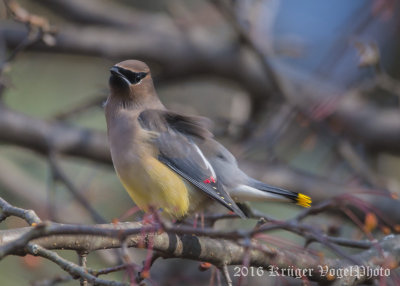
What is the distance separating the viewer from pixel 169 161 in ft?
12.1

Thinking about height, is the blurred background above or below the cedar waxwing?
above

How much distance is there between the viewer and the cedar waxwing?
3.56m

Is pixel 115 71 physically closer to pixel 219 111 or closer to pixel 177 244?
pixel 177 244

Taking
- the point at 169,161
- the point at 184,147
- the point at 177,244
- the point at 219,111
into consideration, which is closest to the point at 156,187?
the point at 169,161

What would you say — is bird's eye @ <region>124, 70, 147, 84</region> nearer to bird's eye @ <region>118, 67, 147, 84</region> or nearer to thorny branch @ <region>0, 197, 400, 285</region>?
bird's eye @ <region>118, 67, 147, 84</region>

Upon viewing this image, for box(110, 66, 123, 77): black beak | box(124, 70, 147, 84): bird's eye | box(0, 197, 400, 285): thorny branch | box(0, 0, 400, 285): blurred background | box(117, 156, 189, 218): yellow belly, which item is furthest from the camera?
box(0, 0, 400, 285): blurred background

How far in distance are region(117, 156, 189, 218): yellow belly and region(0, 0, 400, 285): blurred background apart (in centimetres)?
67

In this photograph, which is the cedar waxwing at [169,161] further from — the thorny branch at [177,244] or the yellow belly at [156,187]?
the thorny branch at [177,244]

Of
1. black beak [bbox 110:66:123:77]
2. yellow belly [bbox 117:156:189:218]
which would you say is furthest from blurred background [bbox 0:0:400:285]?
A: yellow belly [bbox 117:156:189:218]

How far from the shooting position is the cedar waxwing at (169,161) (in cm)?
356

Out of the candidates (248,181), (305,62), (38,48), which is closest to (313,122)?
(248,181)

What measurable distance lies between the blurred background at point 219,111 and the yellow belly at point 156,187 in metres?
0.67

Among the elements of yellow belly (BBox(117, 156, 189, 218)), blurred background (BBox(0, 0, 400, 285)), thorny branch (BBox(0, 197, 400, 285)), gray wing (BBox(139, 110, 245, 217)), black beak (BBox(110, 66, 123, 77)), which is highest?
blurred background (BBox(0, 0, 400, 285))

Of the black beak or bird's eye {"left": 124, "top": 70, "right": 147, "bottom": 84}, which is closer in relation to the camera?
the black beak
